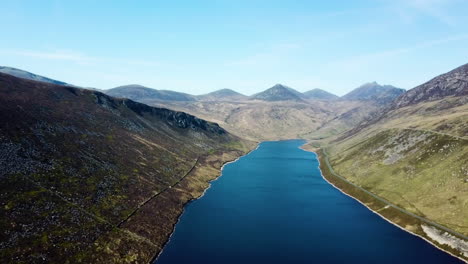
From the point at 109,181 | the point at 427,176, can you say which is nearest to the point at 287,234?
the point at 109,181

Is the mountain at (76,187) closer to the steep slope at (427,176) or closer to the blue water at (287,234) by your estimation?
the blue water at (287,234)

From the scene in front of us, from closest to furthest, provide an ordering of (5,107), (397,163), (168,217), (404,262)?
(404,262), (168,217), (5,107), (397,163)

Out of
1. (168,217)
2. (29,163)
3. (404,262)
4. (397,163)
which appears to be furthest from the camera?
(397,163)

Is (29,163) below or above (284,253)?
above

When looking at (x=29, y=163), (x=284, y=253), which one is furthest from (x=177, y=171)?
(x=284, y=253)

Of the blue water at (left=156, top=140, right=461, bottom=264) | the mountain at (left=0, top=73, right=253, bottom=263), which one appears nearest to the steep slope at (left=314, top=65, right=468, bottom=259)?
the blue water at (left=156, top=140, right=461, bottom=264)

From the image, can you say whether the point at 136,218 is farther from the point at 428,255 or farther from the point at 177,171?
the point at 428,255

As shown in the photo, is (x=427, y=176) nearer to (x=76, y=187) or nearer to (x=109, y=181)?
(x=109, y=181)
